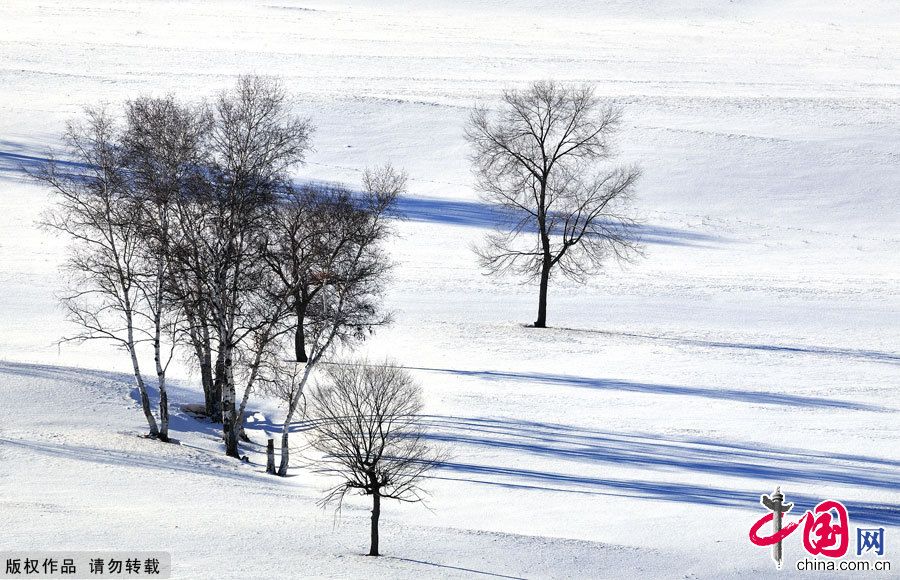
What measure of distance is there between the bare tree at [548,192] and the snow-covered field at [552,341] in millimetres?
1659

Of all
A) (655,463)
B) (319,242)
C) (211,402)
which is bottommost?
(655,463)

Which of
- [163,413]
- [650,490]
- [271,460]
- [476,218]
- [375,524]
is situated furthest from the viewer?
[476,218]

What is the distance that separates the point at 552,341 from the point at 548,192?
66.3ft

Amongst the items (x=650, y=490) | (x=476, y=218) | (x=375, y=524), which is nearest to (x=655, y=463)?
(x=650, y=490)

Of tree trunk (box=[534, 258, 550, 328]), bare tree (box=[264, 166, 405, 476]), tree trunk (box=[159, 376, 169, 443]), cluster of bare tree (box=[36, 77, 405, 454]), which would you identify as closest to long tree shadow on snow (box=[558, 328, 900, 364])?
tree trunk (box=[534, 258, 550, 328])

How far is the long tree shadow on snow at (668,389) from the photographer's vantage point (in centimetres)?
2811

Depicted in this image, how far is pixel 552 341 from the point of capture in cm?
3525

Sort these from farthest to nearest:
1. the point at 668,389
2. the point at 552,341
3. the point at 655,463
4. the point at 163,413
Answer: the point at 552,341
the point at 668,389
the point at 163,413
the point at 655,463

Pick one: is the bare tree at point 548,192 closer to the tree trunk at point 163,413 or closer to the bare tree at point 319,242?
the bare tree at point 319,242

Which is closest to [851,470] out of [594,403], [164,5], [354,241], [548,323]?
[594,403]

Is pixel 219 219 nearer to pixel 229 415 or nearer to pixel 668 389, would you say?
pixel 229 415

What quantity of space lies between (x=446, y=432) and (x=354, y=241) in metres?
5.55

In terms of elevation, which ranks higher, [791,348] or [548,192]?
[548,192]

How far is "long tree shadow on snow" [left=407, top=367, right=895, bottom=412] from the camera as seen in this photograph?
92.2ft
